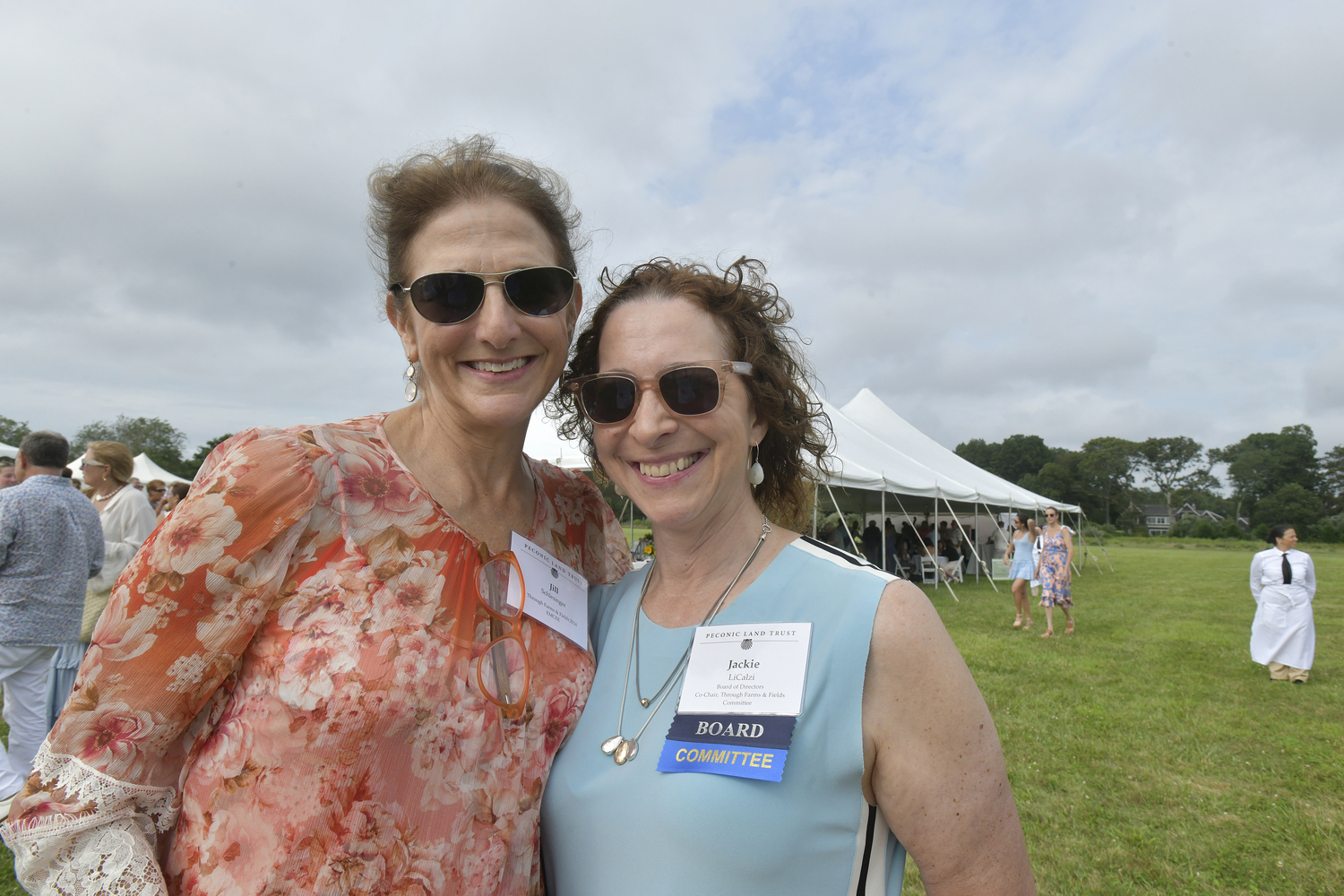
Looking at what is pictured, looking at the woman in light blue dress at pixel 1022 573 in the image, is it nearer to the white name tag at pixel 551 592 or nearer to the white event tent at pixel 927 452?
the white event tent at pixel 927 452

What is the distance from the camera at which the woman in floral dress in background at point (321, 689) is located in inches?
46.8

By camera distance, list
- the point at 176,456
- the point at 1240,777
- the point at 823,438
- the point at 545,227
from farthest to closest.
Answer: the point at 176,456
the point at 1240,777
the point at 823,438
the point at 545,227

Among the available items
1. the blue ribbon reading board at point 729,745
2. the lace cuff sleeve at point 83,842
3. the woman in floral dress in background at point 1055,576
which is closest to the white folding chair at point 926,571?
the woman in floral dress in background at point 1055,576

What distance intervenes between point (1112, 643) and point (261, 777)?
12.3 m

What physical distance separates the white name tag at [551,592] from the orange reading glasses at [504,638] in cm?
2

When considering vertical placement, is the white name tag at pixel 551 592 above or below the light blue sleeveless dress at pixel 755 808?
above

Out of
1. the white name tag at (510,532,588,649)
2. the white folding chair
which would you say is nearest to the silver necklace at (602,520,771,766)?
the white name tag at (510,532,588,649)

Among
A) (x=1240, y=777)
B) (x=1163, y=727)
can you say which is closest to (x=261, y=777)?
(x=1240, y=777)

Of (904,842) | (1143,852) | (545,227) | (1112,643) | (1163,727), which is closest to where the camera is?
(904,842)

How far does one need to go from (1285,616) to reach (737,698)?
1082 cm

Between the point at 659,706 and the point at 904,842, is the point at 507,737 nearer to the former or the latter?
the point at 659,706

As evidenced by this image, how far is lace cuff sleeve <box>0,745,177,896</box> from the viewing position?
1.17 metres

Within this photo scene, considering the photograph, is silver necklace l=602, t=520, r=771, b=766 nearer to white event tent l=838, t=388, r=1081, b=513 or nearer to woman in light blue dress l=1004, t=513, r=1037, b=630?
woman in light blue dress l=1004, t=513, r=1037, b=630

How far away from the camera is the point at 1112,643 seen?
430 inches
